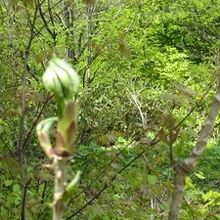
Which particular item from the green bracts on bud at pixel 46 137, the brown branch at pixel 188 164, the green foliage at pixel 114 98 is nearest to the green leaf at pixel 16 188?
the green foliage at pixel 114 98

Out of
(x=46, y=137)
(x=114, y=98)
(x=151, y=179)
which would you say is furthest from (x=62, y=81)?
(x=114, y=98)

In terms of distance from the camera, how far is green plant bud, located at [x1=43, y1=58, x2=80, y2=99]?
0.50 metres

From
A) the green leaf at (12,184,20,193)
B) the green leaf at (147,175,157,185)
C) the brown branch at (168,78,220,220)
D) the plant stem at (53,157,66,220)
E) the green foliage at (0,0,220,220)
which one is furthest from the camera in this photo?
the green leaf at (12,184,20,193)

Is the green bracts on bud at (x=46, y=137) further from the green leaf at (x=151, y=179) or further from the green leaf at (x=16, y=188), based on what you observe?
the green leaf at (x=16, y=188)

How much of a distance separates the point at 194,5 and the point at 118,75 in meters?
5.24

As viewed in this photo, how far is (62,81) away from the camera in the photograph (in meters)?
0.50

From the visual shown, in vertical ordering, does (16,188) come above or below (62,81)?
above

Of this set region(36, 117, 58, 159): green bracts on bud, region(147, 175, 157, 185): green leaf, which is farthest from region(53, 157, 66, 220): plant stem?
region(147, 175, 157, 185): green leaf

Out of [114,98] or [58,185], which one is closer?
[58,185]

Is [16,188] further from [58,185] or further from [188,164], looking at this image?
[58,185]

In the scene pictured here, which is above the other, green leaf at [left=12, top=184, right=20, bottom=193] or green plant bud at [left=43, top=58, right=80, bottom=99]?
green leaf at [left=12, top=184, right=20, bottom=193]

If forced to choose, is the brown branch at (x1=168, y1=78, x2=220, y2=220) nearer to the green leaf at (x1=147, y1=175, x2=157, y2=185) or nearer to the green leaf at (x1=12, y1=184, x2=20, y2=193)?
the green leaf at (x1=147, y1=175, x2=157, y2=185)

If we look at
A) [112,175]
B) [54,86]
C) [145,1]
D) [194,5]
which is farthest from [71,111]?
[194,5]

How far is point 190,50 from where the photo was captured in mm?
16031
